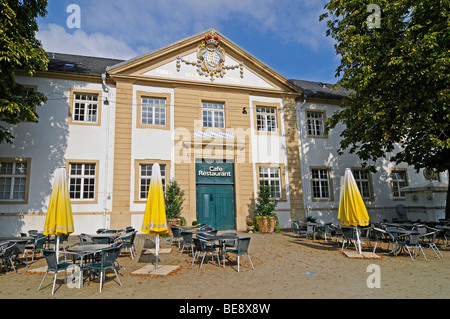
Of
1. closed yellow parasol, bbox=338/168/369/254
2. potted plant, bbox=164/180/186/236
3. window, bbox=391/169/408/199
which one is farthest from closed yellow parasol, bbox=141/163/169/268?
window, bbox=391/169/408/199

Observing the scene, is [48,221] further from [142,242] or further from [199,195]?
[199,195]

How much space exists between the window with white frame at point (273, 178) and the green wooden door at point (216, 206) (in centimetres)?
183

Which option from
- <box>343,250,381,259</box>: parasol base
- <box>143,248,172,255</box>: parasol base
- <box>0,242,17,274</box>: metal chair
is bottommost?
<box>343,250,381,259</box>: parasol base

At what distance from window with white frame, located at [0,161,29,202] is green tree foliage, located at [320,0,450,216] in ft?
45.8

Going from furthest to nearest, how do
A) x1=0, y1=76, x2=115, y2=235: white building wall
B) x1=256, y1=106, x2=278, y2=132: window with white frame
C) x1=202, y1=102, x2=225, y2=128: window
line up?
x1=256, y1=106, x2=278, y2=132: window with white frame
x1=202, y1=102, x2=225, y2=128: window
x1=0, y1=76, x2=115, y2=235: white building wall

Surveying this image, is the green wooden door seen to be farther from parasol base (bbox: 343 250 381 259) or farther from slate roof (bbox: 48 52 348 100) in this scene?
slate roof (bbox: 48 52 348 100)

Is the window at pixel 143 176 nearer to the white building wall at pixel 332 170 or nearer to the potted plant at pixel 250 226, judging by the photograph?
the potted plant at pixel 250 226

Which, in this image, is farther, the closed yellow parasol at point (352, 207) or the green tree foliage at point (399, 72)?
the green tree foliage at point (399, 72)

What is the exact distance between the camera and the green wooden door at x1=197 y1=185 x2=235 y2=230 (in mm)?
14078

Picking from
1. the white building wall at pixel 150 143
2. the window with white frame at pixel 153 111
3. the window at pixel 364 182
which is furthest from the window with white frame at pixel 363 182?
the window with white frame at pixel 153 111

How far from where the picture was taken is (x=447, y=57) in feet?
28.9

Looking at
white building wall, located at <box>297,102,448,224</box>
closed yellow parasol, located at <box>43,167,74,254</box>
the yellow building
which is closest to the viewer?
closed yellow parasol, located at <box>43,167,74,254</box>

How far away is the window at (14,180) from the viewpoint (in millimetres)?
12047

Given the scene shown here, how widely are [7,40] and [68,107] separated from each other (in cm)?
488
